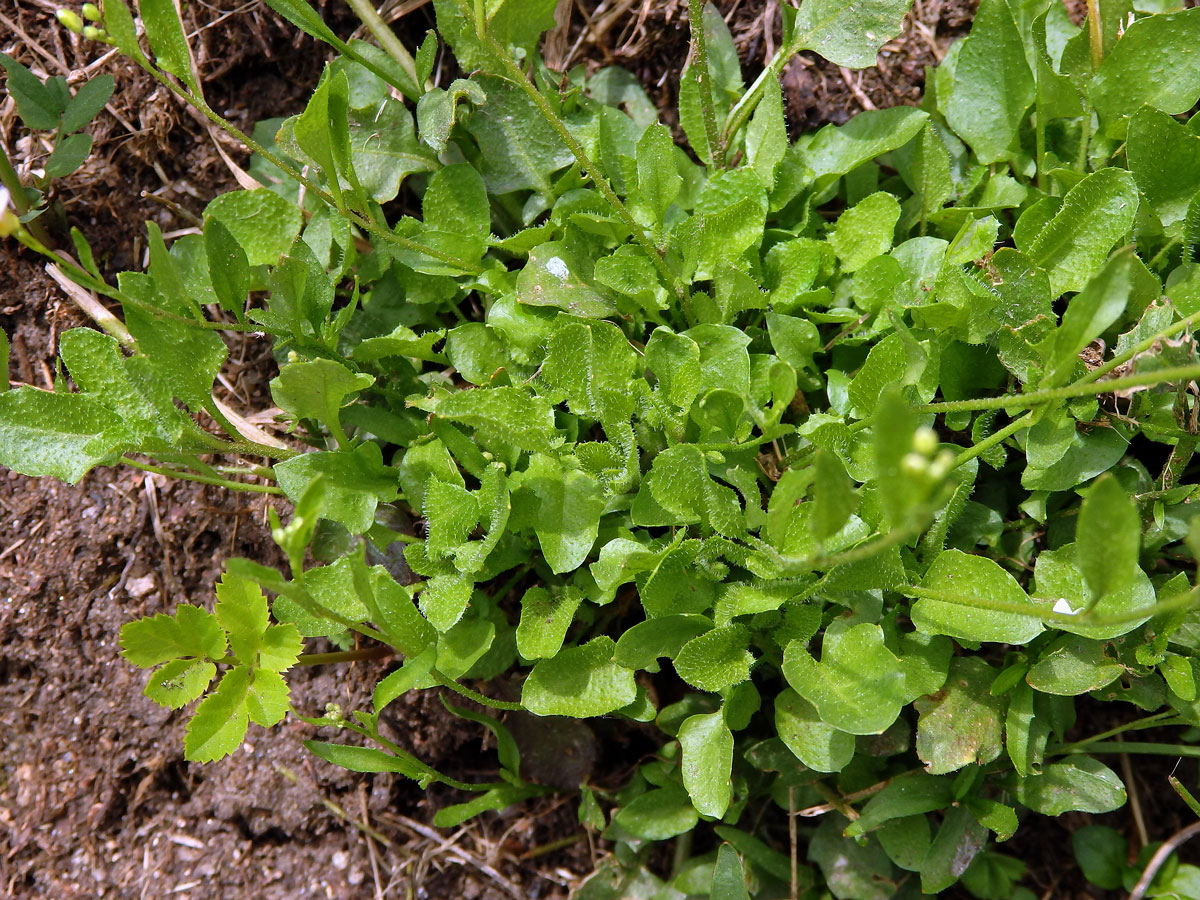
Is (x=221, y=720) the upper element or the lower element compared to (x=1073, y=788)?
upper

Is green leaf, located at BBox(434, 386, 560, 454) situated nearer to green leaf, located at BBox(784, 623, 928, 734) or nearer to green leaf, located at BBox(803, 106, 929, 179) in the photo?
green leaf, located at BBox(784, 623, 928, 734)

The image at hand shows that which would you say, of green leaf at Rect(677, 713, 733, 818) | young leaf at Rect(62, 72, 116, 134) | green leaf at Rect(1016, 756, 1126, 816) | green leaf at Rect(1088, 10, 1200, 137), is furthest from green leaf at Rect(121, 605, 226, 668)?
green leaf at Rect(1088, 10, 1200, 137)

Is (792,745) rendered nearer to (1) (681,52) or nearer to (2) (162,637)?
(2) (162,637)

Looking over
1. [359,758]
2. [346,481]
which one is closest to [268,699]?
[359,758]

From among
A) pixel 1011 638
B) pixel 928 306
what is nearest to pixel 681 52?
pixel 928 306

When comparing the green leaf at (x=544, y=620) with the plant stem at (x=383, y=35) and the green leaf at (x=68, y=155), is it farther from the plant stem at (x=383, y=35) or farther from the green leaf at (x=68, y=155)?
the green leaf at (x=68, y=155)

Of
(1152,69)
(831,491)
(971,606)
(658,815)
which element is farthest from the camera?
(658,815)

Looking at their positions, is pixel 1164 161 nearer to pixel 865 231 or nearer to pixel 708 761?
pixel 865 231
